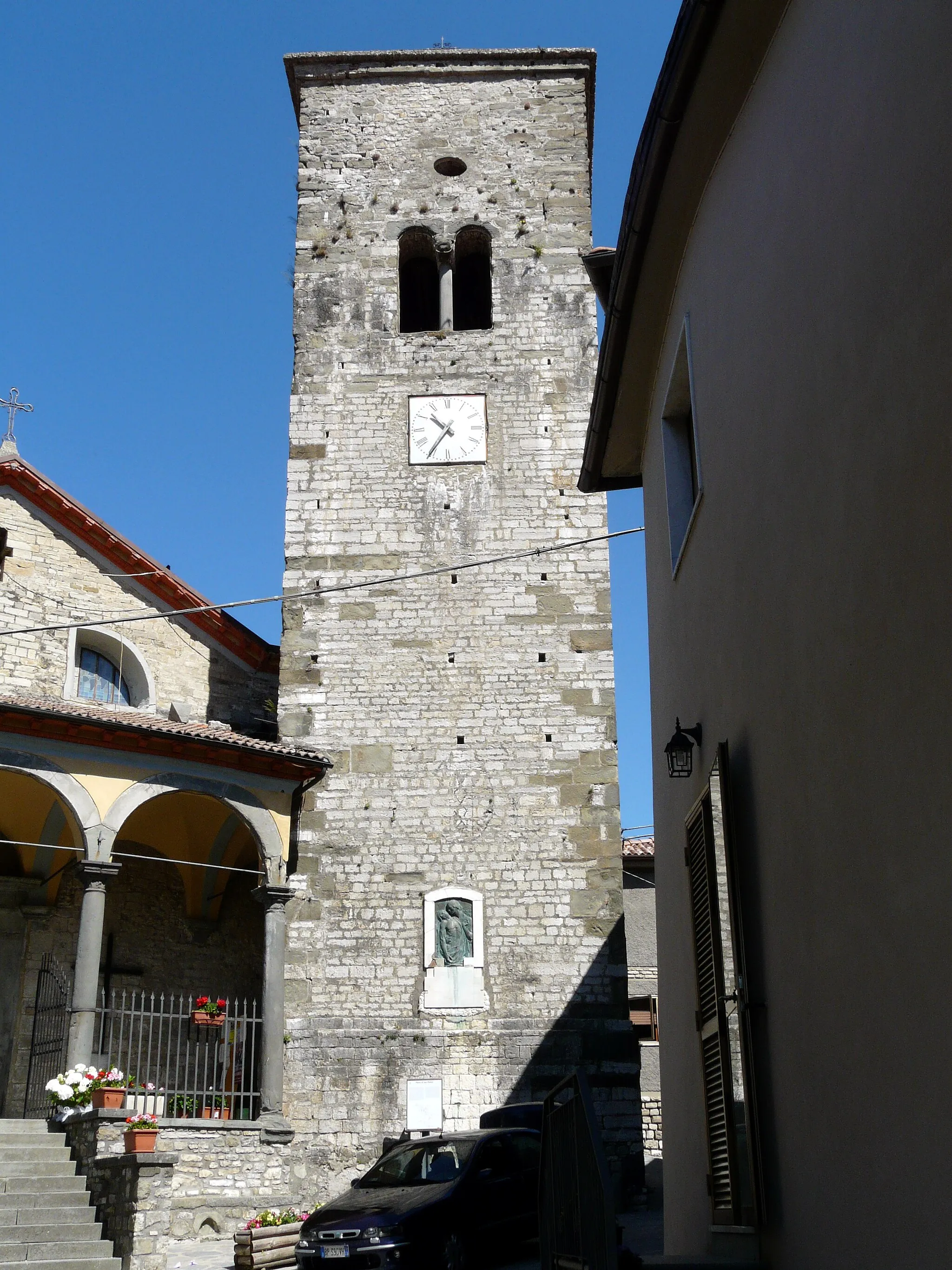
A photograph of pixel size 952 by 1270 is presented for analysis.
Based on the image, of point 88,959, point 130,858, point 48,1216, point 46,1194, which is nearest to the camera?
point 48,1216

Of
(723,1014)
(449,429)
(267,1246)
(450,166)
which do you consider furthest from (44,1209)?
(450,166)

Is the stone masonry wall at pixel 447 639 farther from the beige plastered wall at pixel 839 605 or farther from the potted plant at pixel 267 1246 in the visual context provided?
the beige plastered wall at pixel 839 605

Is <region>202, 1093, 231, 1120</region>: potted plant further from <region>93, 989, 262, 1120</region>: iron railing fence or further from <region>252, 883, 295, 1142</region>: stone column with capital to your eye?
<region>252, 883, 295, 1142</region>: stone column with capital

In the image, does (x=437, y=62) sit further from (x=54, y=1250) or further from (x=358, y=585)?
(x=54, y=1250)

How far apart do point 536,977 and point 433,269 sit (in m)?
10.2

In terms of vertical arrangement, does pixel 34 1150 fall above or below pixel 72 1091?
below

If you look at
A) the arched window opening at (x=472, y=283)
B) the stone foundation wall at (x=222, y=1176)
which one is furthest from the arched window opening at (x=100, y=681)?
the arched window opening at (x=472, y=283)

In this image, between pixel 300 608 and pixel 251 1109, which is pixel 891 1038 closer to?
pixel 251 1109

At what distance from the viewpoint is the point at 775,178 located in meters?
5.25

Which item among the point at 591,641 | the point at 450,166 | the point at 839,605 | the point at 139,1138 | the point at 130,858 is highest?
the point at 450,166

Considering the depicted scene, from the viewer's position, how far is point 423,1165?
10.1m

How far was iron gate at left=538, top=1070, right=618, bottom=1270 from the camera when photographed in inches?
180

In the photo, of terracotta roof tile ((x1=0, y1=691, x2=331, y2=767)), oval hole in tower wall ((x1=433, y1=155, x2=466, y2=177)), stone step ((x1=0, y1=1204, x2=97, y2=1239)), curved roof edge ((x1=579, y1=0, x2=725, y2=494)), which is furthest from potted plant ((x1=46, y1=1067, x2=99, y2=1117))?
oval hole in tower wall ((x1=433, y1=155, x2=466, y2=177))

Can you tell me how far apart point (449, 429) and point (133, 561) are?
4461mm
